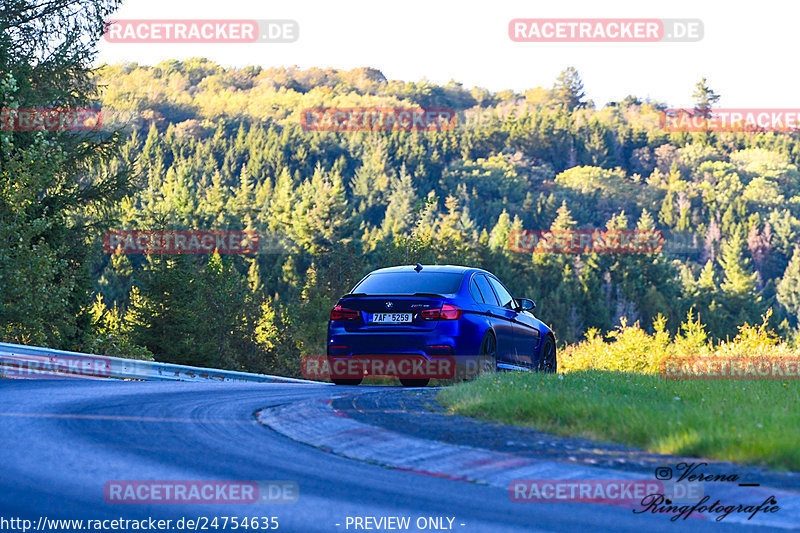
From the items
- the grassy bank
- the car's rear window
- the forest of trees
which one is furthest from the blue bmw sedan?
the forest of trees

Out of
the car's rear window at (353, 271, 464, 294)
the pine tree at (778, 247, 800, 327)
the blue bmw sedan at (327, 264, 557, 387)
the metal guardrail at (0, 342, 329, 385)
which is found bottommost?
the pine tree at (778, 247, 800, 327)

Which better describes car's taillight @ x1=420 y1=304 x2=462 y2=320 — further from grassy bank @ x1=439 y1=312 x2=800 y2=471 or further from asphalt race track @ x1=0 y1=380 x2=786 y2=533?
asphalt race track @ x1=0 y1=380 x2=786 y2=533

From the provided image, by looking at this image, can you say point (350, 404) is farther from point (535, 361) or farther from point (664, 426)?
point (535, 361)

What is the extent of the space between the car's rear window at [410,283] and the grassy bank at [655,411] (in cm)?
182

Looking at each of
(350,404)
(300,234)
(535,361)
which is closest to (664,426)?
(350,404)

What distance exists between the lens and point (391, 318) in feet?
40.5

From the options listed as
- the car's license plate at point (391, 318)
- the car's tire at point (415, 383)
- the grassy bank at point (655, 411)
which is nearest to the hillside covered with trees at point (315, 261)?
the car's tire at point (415, 383)

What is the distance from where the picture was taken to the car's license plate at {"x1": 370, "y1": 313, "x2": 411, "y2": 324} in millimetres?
12289

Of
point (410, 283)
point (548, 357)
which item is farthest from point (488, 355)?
point (548, 357)

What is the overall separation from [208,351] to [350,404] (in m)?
52.4

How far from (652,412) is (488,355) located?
5.26m

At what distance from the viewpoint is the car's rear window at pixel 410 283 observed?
12.7 m

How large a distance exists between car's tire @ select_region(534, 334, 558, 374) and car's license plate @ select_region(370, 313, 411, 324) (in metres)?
3.76

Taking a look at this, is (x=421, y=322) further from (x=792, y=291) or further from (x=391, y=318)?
(x=792, y=291)
